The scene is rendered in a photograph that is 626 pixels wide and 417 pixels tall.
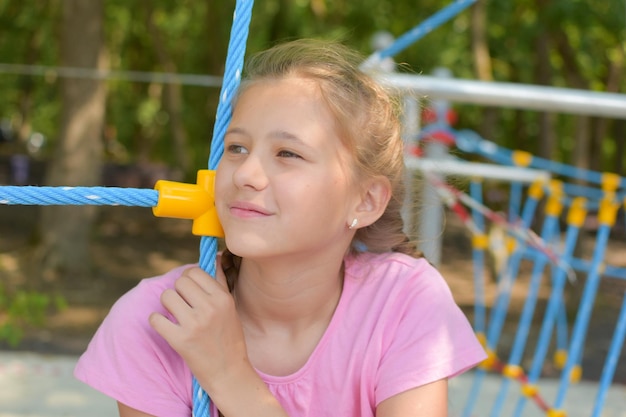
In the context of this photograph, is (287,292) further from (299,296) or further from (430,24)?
(430,24)

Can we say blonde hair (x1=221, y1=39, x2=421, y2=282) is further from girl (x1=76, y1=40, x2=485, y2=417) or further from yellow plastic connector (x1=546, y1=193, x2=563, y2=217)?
yellow plastic connector (x1=546, y1=193, x2=563, y2=217)

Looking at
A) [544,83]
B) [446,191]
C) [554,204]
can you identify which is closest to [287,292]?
[446,191]

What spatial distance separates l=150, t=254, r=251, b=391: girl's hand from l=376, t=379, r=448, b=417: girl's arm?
0.70 feet

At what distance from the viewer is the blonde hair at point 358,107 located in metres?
1.25

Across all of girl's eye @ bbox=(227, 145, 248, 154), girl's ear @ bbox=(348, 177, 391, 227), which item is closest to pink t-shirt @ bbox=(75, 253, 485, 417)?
girl's ear @ bbox=(348, 177, 391, 227)

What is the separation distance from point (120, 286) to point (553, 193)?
5450 millimetres

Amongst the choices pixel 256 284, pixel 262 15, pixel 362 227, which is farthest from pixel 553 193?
pixel 262 15

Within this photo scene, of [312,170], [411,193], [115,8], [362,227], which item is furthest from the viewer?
[115,8]

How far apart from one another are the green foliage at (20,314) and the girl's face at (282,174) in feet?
13.7

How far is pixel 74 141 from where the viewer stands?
24.1 feet

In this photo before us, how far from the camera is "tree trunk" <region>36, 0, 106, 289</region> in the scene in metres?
7.31

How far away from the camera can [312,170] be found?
1.17 meters

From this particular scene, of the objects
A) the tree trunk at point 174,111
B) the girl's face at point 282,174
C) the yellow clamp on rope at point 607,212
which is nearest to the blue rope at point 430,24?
the yellow clamp on rope at point 607,212

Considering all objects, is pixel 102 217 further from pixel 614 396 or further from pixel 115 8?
pixel 614 396
